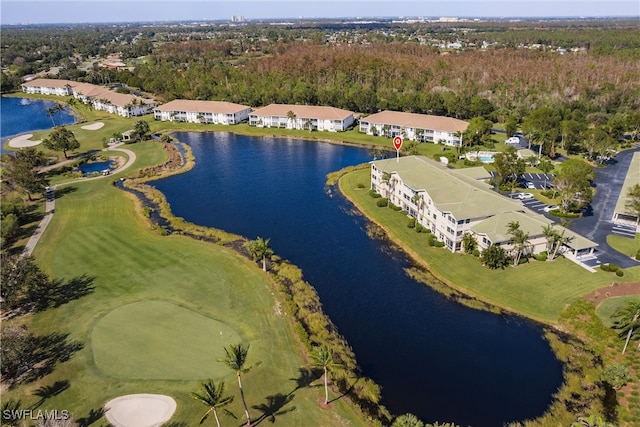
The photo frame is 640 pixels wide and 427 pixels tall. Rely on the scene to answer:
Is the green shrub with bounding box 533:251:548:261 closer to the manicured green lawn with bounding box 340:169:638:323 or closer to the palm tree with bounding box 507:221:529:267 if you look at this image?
the manicured green lawn with bounding box 340:169:638:323

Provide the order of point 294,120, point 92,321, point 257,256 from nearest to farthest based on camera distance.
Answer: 1. point 92,321
2. point 257,256
3. point 294,120

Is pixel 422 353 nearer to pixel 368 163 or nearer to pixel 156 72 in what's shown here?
pixel 368 163

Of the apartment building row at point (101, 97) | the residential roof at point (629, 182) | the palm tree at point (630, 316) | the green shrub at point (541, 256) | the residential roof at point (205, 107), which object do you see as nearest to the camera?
the palm tree at point (630, 316)

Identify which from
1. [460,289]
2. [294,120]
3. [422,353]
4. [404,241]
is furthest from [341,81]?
[422,353]

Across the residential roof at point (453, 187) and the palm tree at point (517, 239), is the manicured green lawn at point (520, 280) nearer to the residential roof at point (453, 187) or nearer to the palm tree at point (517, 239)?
the palm tree at point (517, 239)

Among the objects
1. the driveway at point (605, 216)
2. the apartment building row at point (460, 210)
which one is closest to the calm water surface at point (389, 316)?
the apartment building row at point (460, 210)

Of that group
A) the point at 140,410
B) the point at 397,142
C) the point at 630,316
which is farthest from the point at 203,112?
the point at 630,316

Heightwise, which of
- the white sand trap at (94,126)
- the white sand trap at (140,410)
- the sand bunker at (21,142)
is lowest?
the white sand trap at (94,126)
